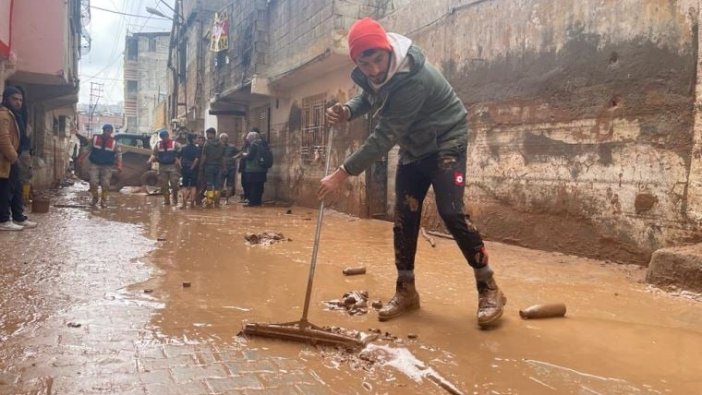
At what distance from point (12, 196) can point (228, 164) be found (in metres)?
6.17

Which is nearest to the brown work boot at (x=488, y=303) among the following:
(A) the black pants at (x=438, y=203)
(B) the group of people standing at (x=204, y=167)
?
(A) the black pants at (x=438, y=203)

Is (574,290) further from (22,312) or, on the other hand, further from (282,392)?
(22,312)

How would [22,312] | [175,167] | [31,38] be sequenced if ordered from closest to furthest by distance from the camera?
1. [22,312]
2. [31,38]
3. [175,167]

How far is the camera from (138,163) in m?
16.7

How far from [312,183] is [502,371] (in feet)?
30.3

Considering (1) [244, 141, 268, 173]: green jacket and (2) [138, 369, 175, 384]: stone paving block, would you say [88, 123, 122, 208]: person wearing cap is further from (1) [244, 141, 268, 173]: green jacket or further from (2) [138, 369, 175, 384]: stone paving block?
(2) [138, 369, 175, 384]: stone paving block

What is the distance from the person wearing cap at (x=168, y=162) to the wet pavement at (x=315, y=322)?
597cm

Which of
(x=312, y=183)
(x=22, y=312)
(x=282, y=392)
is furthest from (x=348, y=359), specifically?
(x=312, y=183)

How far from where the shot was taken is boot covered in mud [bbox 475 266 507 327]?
270 cm

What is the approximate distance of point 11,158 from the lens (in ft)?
18.7

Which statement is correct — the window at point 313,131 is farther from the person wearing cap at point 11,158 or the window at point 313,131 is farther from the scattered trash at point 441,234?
the person wearing cap at point 11,158

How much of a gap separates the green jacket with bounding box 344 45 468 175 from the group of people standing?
27.1 ft

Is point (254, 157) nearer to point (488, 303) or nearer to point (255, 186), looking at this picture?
point (255, 186)

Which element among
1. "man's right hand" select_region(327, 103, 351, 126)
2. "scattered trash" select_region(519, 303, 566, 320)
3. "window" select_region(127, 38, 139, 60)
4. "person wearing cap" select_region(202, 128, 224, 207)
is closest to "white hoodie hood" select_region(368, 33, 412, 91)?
"man's right hand" select_region(327, 103, 351, 126)
